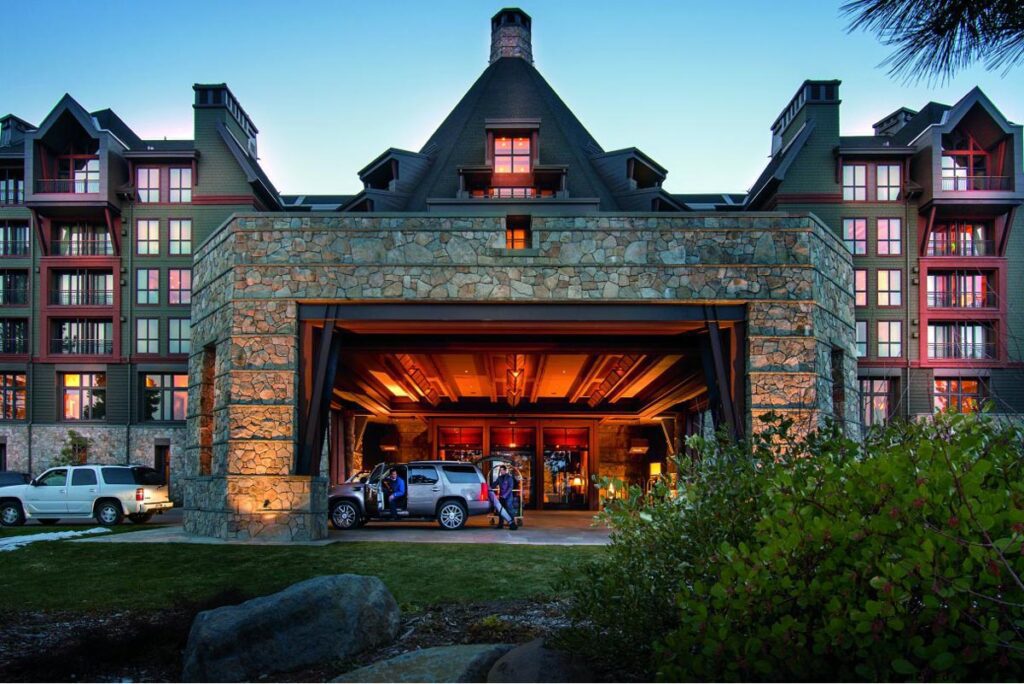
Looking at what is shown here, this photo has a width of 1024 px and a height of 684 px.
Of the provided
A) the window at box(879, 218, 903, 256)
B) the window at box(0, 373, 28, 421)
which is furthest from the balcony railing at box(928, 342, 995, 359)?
the window at box(0, 373, 28, 421)

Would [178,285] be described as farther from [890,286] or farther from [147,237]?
[890,286]

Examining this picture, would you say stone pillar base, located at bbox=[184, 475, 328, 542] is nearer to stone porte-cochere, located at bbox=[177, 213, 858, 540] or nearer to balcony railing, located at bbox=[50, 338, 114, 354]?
stone porte-cochere, located at bbox=[177, 213, 858, 540]

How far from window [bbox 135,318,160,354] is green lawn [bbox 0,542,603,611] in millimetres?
27346

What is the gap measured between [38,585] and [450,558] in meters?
5.44

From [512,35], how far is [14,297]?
89.3 ft

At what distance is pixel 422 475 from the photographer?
2020 centimetres

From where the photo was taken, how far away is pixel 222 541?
1534cm

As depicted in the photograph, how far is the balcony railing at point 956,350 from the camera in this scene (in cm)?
3975

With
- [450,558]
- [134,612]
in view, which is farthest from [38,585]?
[450,558]

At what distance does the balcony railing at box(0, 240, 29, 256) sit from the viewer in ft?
134

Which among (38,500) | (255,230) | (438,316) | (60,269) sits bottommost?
(38,500)

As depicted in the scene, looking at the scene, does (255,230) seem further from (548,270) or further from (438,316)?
(548,270)

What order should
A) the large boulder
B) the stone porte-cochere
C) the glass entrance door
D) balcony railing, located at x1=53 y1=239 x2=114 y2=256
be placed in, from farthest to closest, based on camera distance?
balcony railing, located at x1=53 y1=239 x2=114 y2=256
the glass entrance door
the stone porte-cochere
the large boulder

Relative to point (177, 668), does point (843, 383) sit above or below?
above
